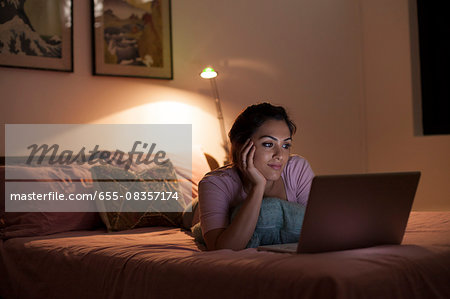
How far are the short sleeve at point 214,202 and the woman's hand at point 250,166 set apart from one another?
9 cm

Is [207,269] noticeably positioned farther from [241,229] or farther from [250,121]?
[250,121]

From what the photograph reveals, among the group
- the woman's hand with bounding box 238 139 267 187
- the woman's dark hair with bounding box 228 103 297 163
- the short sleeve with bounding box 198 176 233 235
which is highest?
the woman's dark hair with bounding box 228 103 297 163

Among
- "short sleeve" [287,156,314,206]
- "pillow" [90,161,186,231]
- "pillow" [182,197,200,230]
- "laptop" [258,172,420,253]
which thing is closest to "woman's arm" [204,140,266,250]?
"laptop" [258,172,420,253]

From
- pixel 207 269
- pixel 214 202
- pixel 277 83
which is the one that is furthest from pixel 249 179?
pixel 277 83

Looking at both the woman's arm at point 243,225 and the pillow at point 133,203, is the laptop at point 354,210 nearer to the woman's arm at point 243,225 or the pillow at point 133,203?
the woman's arm at point 243,225

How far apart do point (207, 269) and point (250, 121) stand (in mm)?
673

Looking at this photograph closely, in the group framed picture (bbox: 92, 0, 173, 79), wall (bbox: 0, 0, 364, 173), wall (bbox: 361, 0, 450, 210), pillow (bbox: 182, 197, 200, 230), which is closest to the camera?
pillow (bbox: 182, 197, 200, 230)

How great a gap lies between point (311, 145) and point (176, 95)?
1274 millimetres

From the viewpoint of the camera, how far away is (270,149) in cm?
186

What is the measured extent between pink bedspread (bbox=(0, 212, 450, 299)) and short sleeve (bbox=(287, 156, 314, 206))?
0.42 meters

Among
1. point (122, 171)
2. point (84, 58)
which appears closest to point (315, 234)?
point (122, 171)

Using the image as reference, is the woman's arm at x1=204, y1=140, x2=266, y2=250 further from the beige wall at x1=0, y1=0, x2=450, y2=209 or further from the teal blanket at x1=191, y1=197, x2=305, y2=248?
the beige wall at x1=0, y1=0, x2=450, y2=209

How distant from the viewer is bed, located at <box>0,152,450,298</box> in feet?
3.85

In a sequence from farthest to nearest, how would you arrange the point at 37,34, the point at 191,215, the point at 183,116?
1. the point at 183,116
2. the point at 37,34
3. the point at 191,215
